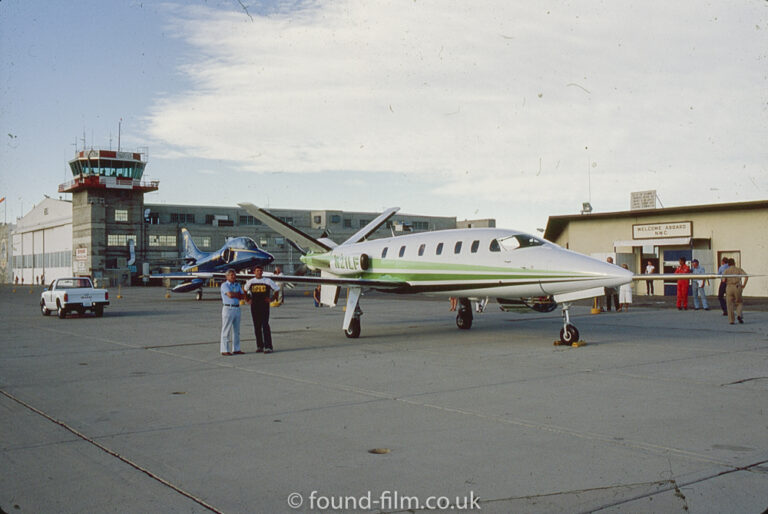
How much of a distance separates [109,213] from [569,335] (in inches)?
3131

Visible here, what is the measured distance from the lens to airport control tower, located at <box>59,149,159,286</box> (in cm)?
8131

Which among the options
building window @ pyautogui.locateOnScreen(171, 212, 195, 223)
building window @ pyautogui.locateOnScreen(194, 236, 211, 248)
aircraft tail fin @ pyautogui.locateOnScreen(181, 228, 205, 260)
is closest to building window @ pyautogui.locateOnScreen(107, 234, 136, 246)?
building window @ pyautogui.locateOnScreen(194, 236, 211, 248)

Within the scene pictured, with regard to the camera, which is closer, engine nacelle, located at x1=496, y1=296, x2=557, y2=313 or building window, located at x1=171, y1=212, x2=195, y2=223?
engine nacelle, located at x1=496, y1=296, x2=557, y2=313

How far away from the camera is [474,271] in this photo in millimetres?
15852

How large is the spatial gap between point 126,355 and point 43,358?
1694 mm

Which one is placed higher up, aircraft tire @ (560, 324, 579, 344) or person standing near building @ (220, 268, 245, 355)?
person standing near building @ (220, 268, 245, 355)

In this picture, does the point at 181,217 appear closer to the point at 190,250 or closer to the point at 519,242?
the point at 190,250

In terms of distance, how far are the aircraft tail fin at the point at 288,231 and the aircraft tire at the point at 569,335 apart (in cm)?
901

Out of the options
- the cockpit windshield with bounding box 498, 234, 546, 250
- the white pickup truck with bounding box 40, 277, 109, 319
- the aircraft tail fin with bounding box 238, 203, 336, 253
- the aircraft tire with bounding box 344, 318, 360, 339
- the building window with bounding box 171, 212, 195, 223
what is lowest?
the aircraft tire with bounding box 344, 318, 360, 339

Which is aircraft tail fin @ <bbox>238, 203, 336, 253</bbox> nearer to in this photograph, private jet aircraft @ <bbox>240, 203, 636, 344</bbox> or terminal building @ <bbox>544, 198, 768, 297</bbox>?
private jet aircraft @ <bbox>240, 203, 636, 344</bbox>

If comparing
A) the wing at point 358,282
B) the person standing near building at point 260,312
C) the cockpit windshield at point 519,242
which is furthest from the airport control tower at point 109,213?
the cockpit windshield at point 519,242

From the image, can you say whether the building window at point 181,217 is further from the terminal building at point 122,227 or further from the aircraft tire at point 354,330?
the aircraft tire at point 354,330

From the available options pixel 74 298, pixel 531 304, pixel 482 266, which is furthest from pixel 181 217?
pixel 531 304

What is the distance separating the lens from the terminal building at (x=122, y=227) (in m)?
81.9
